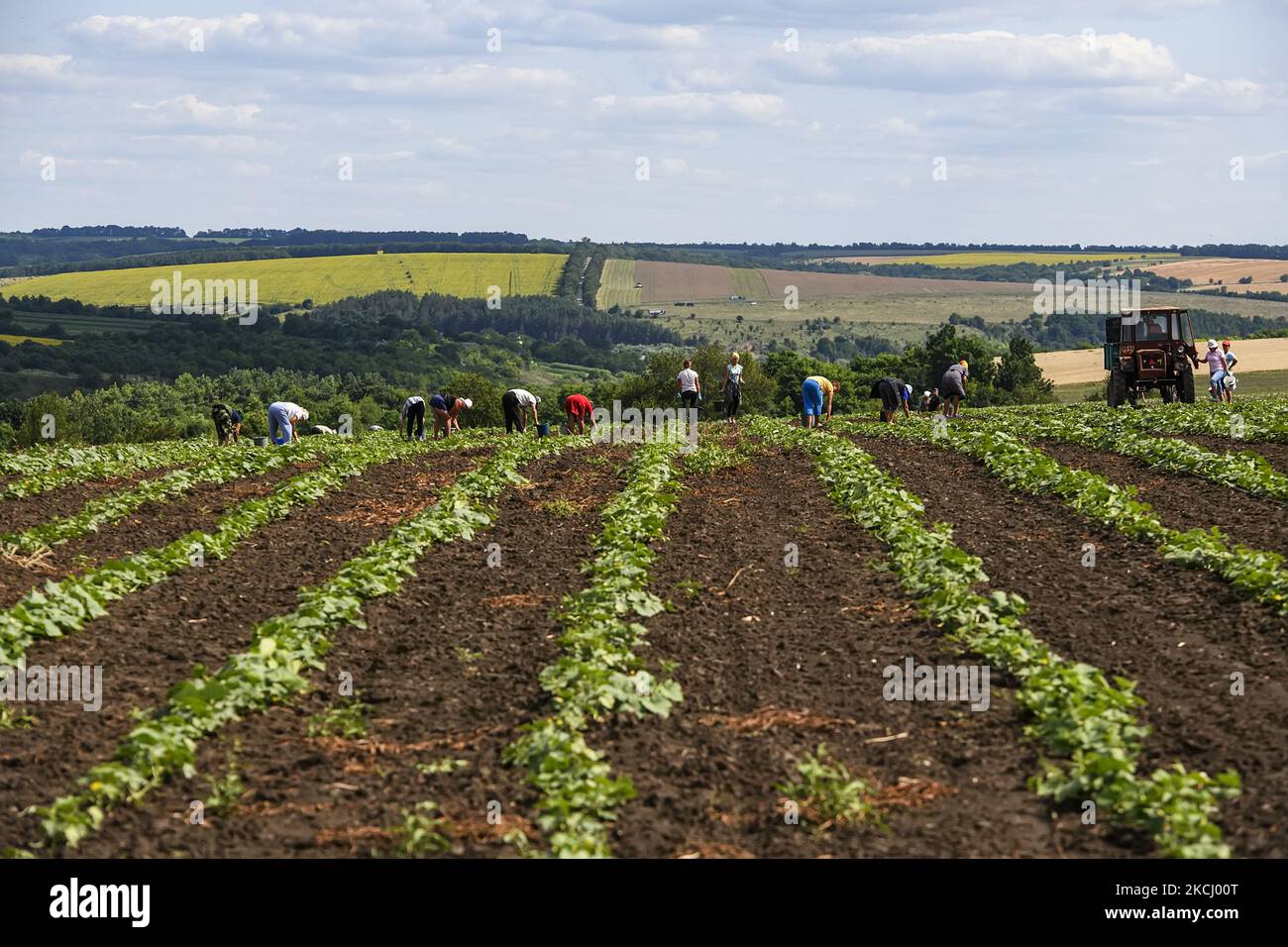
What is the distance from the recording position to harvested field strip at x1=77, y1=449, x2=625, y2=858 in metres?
7.16

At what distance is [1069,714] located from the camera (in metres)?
8.34

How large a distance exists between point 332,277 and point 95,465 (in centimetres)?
14122

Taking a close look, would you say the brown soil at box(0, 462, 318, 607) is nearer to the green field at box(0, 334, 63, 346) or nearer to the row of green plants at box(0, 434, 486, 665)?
the row of green plants at box(0, 434, 486, 665)

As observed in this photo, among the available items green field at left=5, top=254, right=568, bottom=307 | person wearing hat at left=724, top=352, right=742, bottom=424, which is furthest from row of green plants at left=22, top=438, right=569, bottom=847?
green field at left=5, top=254, right=568, bottom=307

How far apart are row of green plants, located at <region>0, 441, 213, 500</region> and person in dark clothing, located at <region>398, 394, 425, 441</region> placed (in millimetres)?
4135

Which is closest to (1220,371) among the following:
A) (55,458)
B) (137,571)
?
(55,458)

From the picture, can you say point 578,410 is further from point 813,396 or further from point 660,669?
point 660,669

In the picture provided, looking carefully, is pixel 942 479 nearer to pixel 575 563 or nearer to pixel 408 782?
pixel 575 563

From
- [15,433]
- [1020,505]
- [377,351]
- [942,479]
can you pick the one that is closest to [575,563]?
[1020,505]

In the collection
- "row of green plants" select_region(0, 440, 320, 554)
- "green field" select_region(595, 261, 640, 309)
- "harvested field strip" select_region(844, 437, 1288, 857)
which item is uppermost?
"green field" select_region(595, 261, 640, 309)

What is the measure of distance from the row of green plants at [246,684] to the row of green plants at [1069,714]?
4.86 meters

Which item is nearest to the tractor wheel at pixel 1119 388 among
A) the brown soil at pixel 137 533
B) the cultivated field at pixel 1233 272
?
the brown soil at pixel 137 533

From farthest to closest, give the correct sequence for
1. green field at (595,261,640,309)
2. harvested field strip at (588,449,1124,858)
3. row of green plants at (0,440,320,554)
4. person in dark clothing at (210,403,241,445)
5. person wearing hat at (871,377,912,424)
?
green field at (595,261,640,309) → person in dark clothing at (210,403,241,445) → person wearing hat at (871,377,912,424) → row of green plants at (0,440,320,554) → harvested field strip at (588,449,1124,858)

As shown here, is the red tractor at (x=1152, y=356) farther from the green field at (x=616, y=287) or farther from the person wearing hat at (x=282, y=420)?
the green field at (x=616, y=287)
